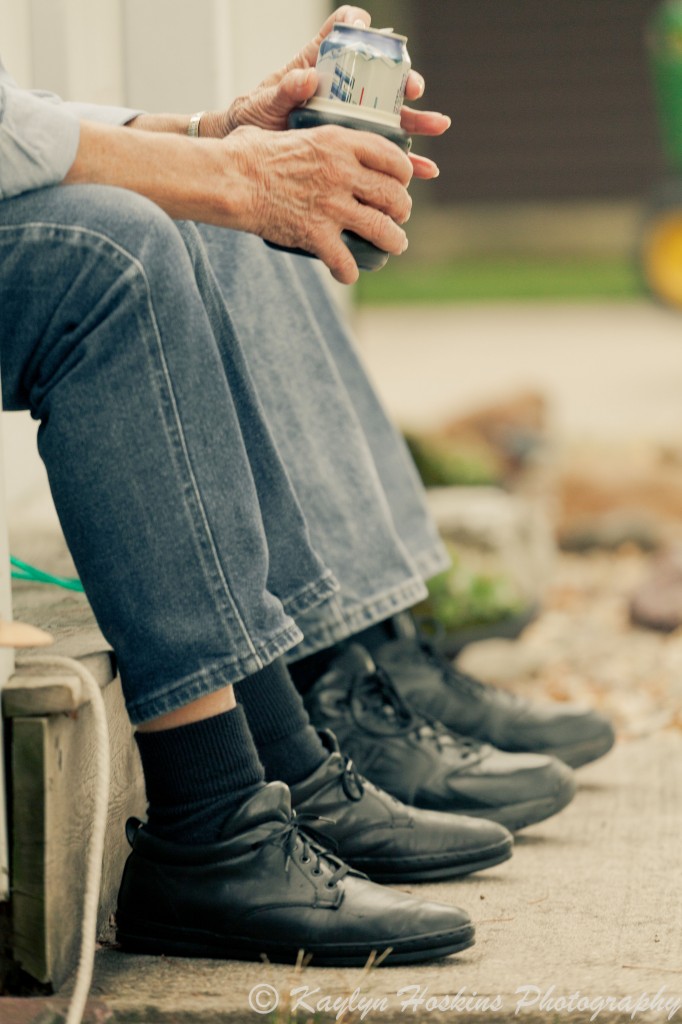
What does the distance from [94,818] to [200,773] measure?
0.37 feet

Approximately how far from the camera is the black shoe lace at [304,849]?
140 centimetres

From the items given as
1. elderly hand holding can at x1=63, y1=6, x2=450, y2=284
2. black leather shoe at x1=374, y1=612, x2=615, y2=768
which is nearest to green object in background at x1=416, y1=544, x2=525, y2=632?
black leather shoe at x1=374, y1=612, x2=615, y2=768

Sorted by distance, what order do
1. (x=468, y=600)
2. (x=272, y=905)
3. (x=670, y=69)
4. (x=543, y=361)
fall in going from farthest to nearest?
1. (x=670, y=69)
2. (x=543, y=361)
3. (x=468, y=600)
4. (x=272, y=905)

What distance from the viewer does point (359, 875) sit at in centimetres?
145

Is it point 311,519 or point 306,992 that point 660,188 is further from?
point 306,992

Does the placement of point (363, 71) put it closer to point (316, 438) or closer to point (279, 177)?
point (279, 177)

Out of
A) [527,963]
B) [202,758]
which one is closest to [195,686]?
[202,758]

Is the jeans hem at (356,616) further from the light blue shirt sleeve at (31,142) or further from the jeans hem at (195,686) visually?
the light blue shirt sleeve at (31,142)

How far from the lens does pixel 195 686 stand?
4.33ft

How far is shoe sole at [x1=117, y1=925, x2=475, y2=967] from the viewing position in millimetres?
1389

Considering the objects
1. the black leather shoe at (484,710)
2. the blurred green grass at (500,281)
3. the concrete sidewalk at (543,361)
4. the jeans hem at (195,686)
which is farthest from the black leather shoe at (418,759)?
the blurred green grass at (500,281)

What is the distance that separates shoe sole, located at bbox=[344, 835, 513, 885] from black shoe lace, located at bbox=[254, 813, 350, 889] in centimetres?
14

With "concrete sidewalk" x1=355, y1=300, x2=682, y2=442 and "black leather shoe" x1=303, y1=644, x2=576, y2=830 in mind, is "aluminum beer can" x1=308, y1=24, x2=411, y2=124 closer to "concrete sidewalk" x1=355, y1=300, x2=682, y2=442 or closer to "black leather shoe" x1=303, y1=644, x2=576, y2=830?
"black leather shoe" x1=303, y1=644, x2=576, y2=830

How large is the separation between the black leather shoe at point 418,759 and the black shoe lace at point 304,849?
0.96 feet
